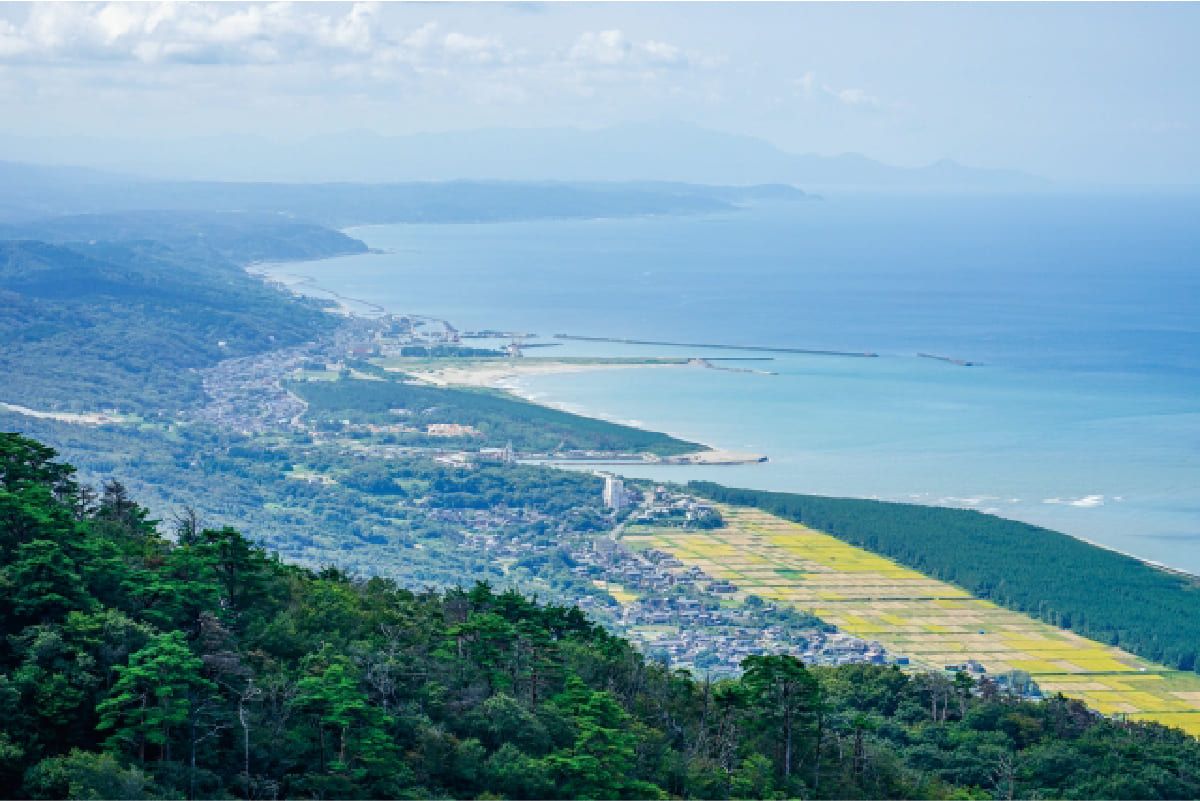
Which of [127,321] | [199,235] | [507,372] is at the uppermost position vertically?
[199,235]

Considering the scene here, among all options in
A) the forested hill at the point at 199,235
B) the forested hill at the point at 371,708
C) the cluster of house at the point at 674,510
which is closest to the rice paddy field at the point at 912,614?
the cluster of house at the point at 674,510

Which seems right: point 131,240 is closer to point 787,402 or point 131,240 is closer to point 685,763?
point 787,402

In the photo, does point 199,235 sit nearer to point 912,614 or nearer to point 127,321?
point 127,321

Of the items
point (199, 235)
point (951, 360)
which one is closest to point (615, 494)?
point (951, 360)

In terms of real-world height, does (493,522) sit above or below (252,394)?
below

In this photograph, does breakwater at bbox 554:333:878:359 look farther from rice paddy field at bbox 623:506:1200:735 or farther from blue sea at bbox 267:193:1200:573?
rice paddy field at bbox 623:506:1200:735

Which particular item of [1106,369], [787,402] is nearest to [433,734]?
[787,402]
